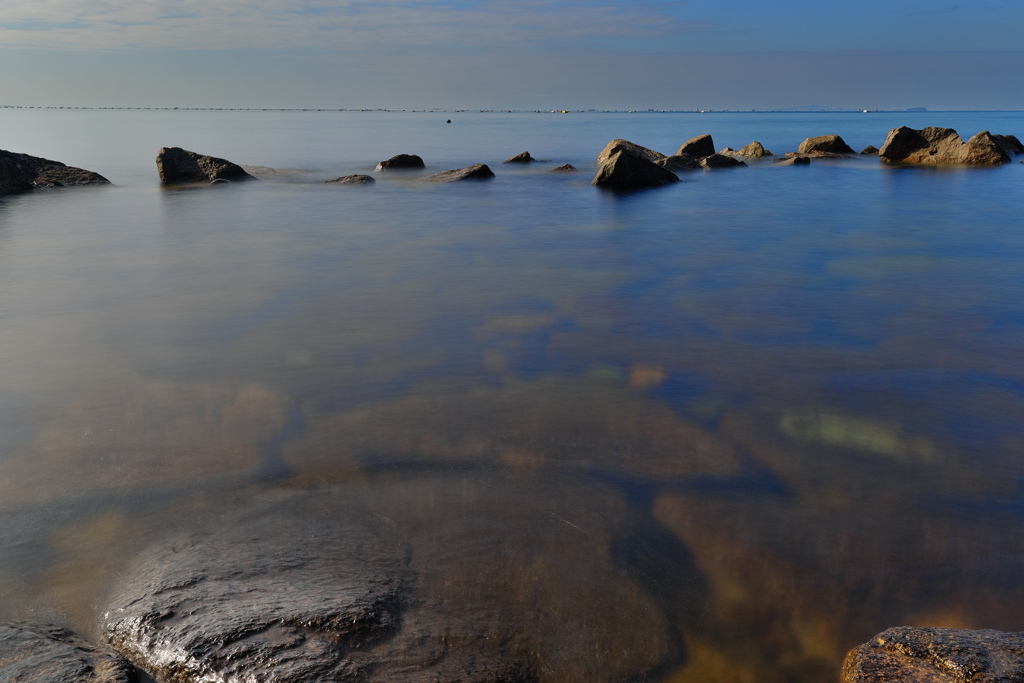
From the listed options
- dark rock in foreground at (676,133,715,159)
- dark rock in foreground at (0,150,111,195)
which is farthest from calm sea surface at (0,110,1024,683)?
dark rock in foreground at (676,133,715,159)

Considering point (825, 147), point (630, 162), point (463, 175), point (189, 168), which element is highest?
point (825, 147)

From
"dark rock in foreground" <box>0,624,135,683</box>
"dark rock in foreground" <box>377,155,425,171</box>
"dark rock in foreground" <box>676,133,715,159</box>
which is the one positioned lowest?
"dark rock in foreground" <box>0,624,135,683</box>

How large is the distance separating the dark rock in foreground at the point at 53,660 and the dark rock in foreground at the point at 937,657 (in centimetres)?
281

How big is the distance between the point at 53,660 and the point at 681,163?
1057 inches

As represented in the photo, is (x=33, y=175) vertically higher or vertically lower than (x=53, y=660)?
higher

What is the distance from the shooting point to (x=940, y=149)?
93.9 ft

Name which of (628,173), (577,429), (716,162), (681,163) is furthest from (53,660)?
(716,162)

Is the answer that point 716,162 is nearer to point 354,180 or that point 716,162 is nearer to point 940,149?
point 940,149

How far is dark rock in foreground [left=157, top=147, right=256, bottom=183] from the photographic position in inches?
869

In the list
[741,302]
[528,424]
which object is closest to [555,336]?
[528,424]

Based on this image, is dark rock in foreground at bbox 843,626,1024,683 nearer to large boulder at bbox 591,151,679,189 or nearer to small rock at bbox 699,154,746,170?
large boulder at bbox 591,151,679,189

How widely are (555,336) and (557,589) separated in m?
3.87

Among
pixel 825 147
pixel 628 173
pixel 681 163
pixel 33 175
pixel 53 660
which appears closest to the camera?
pixel 53 660

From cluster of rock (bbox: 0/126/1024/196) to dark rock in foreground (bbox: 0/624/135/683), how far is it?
778 inches
